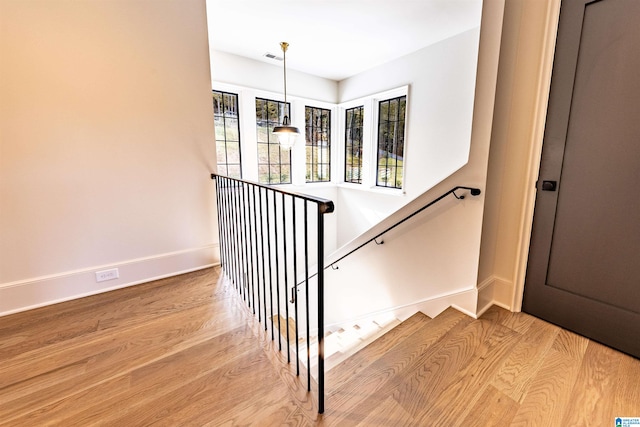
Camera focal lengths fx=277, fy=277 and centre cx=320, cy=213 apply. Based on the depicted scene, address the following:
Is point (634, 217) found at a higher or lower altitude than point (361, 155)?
lower

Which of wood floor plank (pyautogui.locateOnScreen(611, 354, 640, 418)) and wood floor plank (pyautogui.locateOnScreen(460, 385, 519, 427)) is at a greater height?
wood floor plank (pyautogui.locateOnScreen(611, 354, 640, 418))

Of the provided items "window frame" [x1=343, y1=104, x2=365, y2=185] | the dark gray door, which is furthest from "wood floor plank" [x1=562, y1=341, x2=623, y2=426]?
"window frame" [x1=343, y1=104, x2=365, y2=185]

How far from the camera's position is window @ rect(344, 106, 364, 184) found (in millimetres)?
5180

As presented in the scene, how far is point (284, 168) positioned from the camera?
495 centimetres

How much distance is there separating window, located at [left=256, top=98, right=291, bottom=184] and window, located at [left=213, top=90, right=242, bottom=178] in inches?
15.5

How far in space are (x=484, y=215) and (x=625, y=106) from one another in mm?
878

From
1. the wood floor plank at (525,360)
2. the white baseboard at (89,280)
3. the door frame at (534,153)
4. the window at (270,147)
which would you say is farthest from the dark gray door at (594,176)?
the window at (270,147)

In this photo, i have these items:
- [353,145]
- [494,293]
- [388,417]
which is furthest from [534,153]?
[353,145]

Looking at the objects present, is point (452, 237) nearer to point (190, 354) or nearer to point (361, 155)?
point (190, 354)

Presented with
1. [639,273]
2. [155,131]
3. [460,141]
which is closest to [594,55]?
[639,273]

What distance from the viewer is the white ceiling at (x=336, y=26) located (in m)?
2.71

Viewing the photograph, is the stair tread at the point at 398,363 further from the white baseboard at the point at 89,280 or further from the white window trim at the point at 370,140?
the white window trim at the point at 370,140

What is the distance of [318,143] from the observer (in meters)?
5.38

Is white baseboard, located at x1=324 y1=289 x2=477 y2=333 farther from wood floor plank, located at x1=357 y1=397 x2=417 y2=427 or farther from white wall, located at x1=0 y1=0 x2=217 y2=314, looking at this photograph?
white wall, located at x1=0 y1=0 x2=217 y2=314
